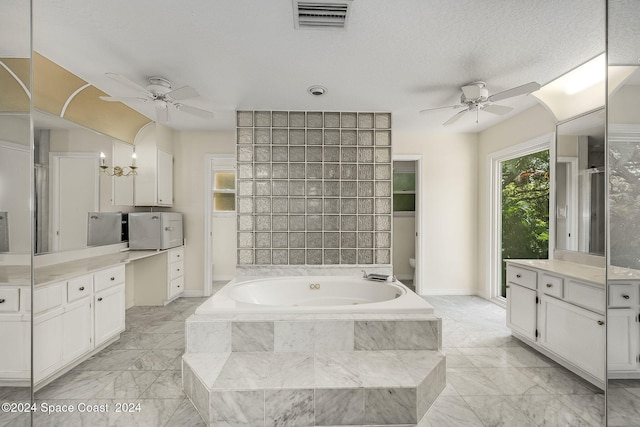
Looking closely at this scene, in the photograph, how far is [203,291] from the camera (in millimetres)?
4020

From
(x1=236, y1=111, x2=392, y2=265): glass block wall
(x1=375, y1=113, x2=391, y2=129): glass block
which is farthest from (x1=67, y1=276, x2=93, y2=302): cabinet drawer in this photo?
(x1=375, y1=113, x2=391, y2=129): glass block

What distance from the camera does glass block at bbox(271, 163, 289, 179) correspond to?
316cm

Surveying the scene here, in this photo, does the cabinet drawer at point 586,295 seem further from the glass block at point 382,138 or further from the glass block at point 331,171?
the glass block at point 331,171

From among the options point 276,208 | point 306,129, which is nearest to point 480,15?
point 306,129

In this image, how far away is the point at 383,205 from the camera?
3.21m

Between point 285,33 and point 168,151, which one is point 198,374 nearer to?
point 285,33

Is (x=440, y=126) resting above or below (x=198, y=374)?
above

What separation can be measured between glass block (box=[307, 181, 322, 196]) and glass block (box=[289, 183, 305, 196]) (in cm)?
7

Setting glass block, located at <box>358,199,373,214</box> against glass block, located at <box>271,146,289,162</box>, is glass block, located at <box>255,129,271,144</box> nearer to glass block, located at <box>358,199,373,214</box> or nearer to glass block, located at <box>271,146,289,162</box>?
glass block, located at <box>271,146,289,162</box>

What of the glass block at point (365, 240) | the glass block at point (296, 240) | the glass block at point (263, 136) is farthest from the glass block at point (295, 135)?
the glass block at point (365, 240)

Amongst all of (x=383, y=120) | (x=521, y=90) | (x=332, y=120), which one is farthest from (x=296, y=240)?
(x=521, y=90)

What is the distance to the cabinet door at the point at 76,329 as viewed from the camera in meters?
2.03

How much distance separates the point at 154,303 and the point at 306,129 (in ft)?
9.54

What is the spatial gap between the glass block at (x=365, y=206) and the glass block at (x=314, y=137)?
0.81m
